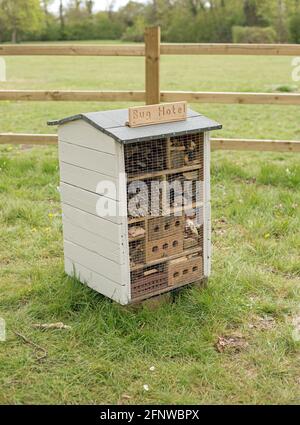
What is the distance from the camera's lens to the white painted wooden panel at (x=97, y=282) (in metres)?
3.17

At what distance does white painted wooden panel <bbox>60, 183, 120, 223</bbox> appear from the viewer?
10.1 feet

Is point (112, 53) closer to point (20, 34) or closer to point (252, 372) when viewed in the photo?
point (252, 372)

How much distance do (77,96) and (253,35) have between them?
1382 inches

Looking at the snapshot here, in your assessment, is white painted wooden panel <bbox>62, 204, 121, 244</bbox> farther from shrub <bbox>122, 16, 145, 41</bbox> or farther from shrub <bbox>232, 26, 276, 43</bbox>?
shrub <bbox>122, 16, 145, 41</bbox>

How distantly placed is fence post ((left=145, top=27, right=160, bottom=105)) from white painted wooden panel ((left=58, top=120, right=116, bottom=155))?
7.83 ft

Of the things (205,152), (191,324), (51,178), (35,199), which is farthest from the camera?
(51,178)

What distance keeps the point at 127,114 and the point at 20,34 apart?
135ft

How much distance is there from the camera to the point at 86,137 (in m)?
3.12

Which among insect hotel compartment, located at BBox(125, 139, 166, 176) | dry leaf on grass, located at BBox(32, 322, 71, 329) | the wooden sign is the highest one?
the wooden sign

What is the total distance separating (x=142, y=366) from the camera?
279 centimetres

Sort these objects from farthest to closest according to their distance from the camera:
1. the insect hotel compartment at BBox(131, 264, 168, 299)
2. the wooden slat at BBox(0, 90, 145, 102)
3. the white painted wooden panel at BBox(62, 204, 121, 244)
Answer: the wooden slat at BBox(0, 90, 145, 102) → the insect hotel compartment at BBox(131, 264, 168, 299) → the white painted wooden panel at BBox(62, 204, 121, 244)

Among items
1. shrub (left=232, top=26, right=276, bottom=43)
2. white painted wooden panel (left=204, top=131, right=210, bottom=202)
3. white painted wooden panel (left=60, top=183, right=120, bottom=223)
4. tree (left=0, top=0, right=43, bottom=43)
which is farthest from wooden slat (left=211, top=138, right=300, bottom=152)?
tree (left=0, top=0, right=43, bottom=43)

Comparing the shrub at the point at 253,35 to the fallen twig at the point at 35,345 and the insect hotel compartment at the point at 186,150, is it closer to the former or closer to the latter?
the insect hotel compartment at the point at 186,150
